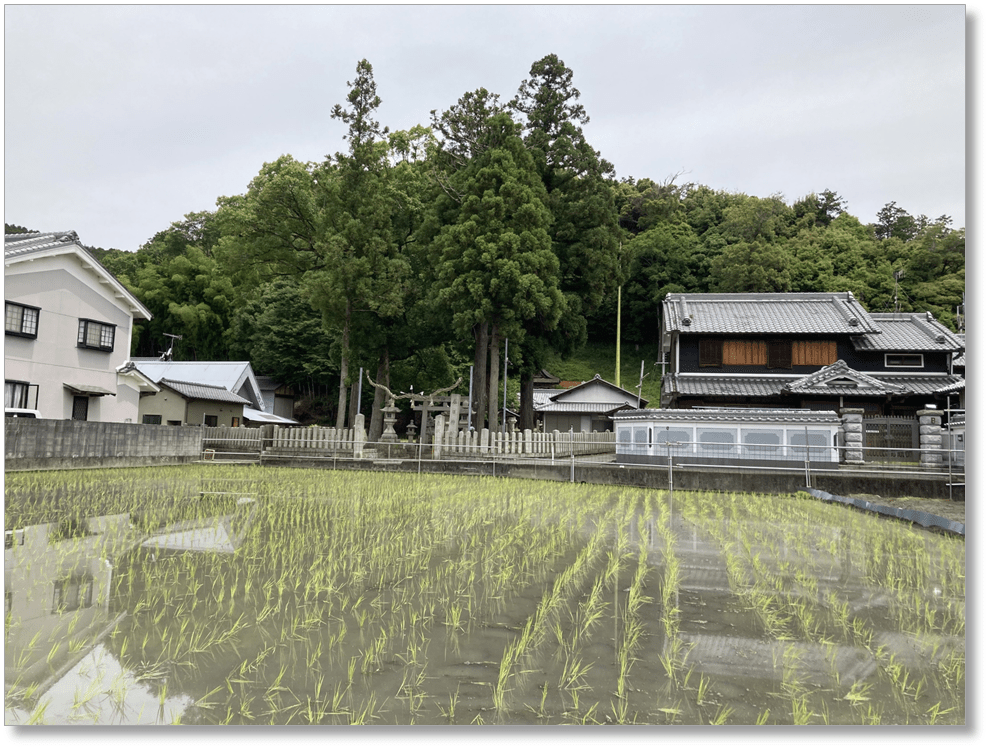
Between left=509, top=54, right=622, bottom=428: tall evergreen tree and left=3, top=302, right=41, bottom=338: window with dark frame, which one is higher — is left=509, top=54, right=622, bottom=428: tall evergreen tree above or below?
above

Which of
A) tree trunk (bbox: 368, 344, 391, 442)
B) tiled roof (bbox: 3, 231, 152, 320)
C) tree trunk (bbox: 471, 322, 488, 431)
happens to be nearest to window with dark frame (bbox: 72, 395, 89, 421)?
tiled roof (bbox: 3, 231, 152, 320)

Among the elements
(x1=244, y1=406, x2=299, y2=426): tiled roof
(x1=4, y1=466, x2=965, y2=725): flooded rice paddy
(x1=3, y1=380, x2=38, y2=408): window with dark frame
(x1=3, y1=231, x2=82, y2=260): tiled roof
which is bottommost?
(x1=4, y1=466, x2=965, y2=725): flooded rice paddy

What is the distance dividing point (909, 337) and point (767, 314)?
553 cm

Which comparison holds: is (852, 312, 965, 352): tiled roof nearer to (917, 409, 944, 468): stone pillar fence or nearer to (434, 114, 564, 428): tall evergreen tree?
(917, 409, 944, 468): stone pillar fence

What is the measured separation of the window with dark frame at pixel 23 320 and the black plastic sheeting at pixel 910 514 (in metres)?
17.1

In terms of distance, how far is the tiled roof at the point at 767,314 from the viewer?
80.8 ft

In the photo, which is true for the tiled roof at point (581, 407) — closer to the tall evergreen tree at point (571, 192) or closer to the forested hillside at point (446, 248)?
the forested hillside at point (446, 248)

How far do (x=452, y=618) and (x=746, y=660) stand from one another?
188 cm

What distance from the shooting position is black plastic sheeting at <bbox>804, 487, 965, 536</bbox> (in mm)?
7742

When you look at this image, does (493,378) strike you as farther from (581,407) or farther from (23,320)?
(581,407)

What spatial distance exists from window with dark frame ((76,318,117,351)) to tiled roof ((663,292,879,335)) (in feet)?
67.1

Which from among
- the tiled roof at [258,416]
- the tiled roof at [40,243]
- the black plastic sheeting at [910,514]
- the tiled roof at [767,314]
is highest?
the tiled roof at [767,314]

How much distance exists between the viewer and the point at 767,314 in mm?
25875

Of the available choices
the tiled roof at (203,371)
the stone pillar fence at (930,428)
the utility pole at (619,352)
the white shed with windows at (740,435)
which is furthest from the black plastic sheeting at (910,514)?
the utility pole at (619,352)
